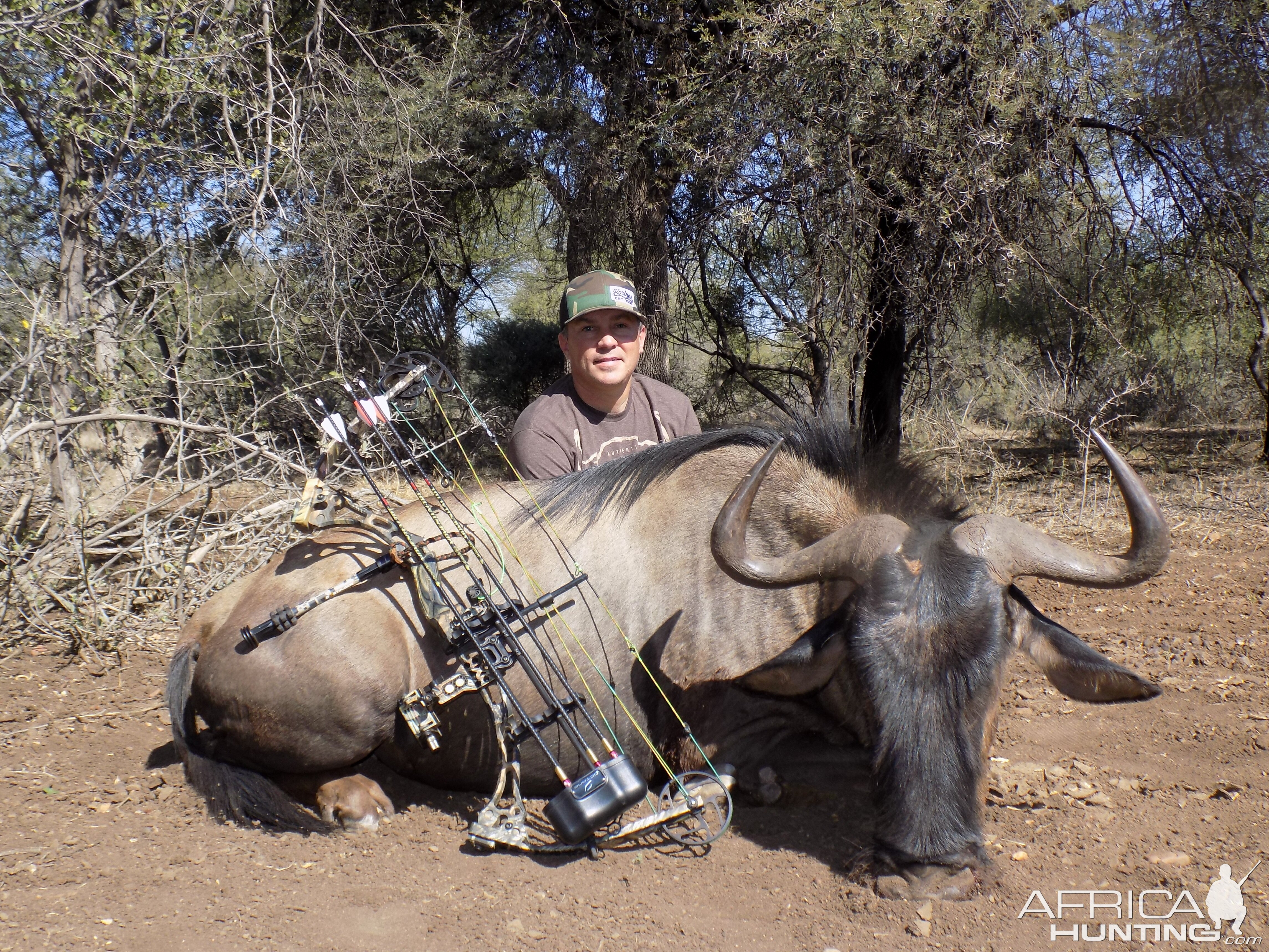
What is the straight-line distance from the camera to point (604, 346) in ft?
13.8

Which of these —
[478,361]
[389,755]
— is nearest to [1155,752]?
[389,755]

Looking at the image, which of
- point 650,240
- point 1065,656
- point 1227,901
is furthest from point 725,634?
point 650,240

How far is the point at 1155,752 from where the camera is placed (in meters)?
3.65

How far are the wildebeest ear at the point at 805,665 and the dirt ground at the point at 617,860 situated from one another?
51 cm

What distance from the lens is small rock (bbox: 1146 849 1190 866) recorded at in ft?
9.27

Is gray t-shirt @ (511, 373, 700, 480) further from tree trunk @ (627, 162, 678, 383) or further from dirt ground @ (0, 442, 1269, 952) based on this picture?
tree trunk @ (627, 162, 678, 383)

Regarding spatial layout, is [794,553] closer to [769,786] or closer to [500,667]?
[769,786]

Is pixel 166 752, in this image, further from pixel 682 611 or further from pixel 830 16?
pixel 830 16

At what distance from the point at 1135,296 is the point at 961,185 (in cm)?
326

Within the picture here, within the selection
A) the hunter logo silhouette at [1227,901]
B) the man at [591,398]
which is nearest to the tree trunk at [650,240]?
the man at [591,398]

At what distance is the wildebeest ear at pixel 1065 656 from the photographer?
2.84 meters

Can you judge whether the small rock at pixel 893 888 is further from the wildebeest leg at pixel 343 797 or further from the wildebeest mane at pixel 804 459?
the wildebeest leg at pixel 343 797

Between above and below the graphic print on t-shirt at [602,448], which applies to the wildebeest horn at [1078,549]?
below

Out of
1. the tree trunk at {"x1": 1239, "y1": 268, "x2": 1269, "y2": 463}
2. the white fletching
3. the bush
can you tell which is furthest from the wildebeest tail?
the bush
